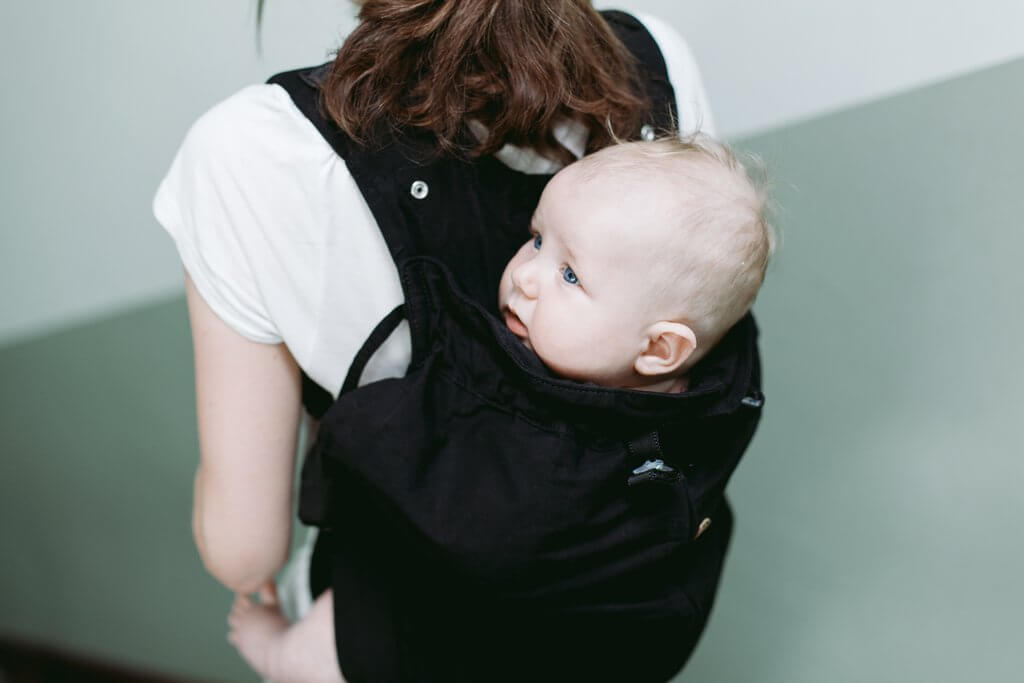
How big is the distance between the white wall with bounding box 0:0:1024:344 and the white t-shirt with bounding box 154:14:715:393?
0.40m

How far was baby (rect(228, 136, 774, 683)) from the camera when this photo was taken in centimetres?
65

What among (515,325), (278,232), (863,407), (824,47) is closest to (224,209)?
(278,232)

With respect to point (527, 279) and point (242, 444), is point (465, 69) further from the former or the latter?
point (242, 444)

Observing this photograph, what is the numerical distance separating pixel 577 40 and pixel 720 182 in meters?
0.17

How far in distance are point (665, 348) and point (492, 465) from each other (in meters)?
0.18

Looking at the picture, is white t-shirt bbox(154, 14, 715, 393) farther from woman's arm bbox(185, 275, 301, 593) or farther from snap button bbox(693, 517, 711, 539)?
snap button bbox(693, 517, 711, 539)

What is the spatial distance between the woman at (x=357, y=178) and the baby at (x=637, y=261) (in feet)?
0.17

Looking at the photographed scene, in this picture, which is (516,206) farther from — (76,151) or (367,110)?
(76,151)

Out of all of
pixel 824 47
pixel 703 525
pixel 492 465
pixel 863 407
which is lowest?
pixel 863 407

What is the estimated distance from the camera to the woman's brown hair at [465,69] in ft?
2.06

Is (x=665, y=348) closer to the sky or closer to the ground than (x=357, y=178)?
closer to the ground

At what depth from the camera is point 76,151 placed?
115 cm

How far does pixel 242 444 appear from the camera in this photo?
0.74m

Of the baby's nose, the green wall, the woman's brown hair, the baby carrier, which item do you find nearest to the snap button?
the baby carrier
